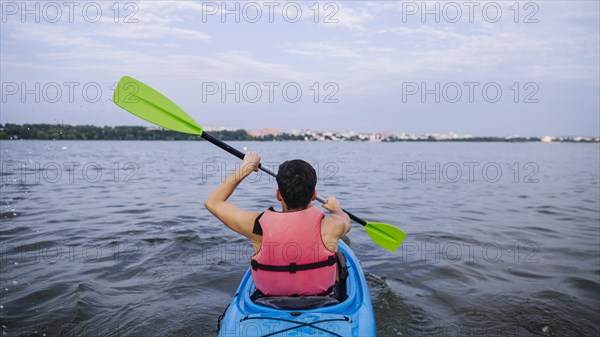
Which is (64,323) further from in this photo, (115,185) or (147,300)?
(115,185)

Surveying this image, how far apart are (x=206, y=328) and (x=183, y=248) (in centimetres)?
285

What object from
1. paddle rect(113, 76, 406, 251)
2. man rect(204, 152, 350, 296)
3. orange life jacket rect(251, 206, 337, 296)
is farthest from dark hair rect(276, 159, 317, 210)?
paddle rect(113, 76, 406, 251)

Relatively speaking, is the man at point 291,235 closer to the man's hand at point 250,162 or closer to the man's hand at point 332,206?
the man's hand at point 250,162

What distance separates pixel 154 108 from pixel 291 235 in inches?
100

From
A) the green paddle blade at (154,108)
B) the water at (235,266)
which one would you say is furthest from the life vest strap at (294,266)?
the green paddle blade at (154,108)

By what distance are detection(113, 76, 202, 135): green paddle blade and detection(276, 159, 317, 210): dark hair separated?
1.86m

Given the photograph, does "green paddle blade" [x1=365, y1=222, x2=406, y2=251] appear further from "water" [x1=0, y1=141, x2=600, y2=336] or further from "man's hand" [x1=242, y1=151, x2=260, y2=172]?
"man's hand" [x1=242, y1=151, x2=260, y2=172]

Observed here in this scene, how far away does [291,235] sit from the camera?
101 inches

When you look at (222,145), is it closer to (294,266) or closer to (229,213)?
(229,213)

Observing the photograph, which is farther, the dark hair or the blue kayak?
the dark hair

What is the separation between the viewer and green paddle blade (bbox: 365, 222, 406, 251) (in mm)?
4934

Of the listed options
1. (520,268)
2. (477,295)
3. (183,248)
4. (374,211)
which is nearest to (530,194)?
(374,211)

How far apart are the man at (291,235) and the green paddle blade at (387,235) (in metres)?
2.23

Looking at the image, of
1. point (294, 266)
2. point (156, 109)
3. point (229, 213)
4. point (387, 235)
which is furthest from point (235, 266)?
point (294, 266)
